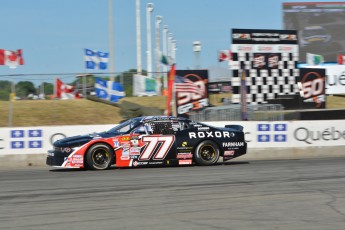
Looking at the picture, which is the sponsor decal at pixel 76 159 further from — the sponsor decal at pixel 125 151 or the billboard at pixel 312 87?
the billboard at pixel 312 87

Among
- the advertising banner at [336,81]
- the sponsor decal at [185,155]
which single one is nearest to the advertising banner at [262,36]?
the advertising banner at [336,81]

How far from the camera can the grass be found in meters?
23.3

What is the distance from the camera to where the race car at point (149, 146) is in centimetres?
1281

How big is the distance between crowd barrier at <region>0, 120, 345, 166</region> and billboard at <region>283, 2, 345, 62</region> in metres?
45.9

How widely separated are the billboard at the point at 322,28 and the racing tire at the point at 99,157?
2045 inches

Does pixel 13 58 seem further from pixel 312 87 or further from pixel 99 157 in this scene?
pixel 312 87

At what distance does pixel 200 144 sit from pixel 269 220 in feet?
23.7

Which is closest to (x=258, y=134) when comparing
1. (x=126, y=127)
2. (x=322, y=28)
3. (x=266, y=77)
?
(x=126, y=127)

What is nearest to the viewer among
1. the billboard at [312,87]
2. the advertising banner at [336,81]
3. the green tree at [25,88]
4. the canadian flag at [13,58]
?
the canadian flag at [13,58]

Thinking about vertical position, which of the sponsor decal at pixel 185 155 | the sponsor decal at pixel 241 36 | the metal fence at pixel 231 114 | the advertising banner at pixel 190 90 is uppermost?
the sponsor decal at pixel 241 36

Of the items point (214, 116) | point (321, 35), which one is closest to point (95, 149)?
point (214, 116)

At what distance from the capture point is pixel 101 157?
511 inches

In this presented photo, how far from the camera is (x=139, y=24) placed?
133 feet

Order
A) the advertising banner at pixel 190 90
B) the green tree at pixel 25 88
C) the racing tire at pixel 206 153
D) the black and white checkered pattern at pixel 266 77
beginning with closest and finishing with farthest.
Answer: the racing tire at pixel 206 153 < the green tree at pixel 25 88 < the advertising banner at pixel 190 90 < the black and white checkered pattern at pixel 266 77
